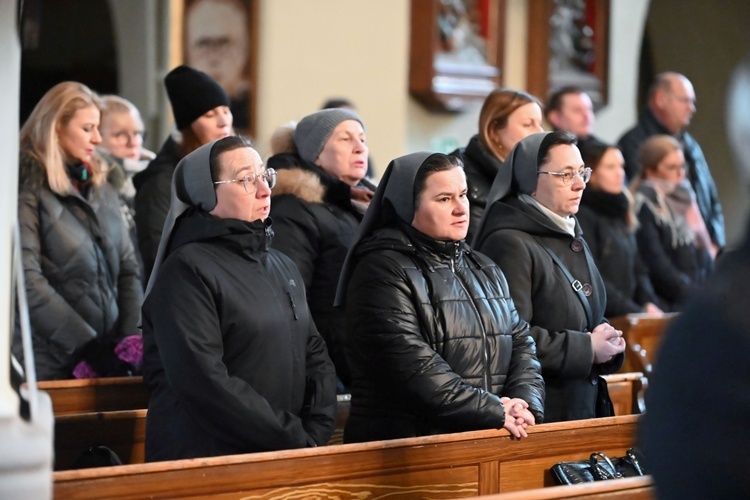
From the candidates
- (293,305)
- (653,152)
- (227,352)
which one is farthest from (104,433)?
(653,152)

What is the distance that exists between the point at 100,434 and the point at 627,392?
2.13 meters

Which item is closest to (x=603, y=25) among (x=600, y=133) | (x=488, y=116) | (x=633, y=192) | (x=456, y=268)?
(x=600, y=133)

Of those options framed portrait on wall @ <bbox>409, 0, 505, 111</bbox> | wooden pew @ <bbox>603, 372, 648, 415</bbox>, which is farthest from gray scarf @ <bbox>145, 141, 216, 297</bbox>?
framed portrait on wall @ <bbox>409, 0, 505, 111</bbox>

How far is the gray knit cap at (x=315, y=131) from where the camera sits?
4.73 metres

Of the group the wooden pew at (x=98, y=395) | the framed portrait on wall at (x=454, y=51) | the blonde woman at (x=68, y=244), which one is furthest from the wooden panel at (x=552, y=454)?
the framed portrait on wall at (x=454, y=51)

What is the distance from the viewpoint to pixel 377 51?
9.00 metres

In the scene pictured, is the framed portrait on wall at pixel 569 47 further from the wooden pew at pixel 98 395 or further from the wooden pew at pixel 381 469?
the wooden pew at pixel 381 469

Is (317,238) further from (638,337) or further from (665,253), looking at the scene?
(665,253)

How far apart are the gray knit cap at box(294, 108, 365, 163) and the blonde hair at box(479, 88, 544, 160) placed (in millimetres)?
632

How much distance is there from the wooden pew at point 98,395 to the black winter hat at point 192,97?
124 cm

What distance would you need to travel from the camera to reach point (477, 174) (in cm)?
503

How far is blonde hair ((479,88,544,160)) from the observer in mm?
5078

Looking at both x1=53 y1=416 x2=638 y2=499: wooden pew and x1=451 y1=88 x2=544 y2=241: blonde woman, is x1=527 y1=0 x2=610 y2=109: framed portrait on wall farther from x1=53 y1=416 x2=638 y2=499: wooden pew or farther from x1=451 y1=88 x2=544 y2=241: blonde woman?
x1=53 y1=416 x2=638 y2=499: wooden pew

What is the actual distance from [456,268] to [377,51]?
17.6ft
